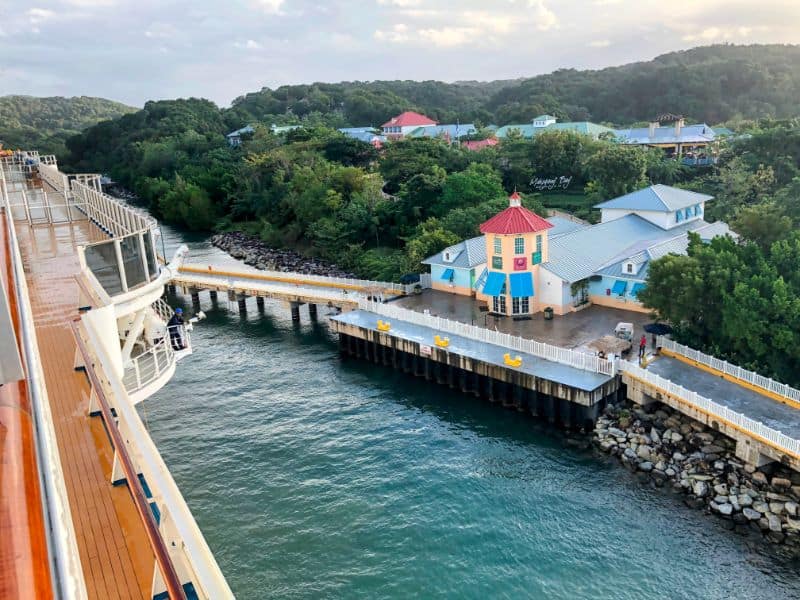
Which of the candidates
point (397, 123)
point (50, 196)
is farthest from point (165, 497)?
point (397, 123)

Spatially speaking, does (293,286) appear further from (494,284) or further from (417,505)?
(417,505)

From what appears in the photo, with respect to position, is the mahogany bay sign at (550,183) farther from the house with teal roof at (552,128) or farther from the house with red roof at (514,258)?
the house with red roof at (514,258)

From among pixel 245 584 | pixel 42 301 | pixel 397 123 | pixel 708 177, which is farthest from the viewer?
pixel 397 123

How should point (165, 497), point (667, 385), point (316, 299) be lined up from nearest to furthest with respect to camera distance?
point (165, 497)
point (667, 385)
point (316, 299)

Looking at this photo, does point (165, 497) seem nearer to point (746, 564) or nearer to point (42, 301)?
point (42, 301)

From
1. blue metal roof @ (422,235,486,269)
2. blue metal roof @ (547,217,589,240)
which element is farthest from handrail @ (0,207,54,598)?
blue metal roof @ (547,217,589,240)

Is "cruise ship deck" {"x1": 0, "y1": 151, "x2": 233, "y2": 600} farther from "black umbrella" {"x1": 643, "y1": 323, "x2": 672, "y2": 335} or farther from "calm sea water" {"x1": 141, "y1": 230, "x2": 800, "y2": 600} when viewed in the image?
"black umbrella" {"x1": 643, "y1": 323, "x2": 672, "y2": 335}

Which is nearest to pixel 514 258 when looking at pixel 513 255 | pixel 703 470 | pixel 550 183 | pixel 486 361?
pixel 513 255
